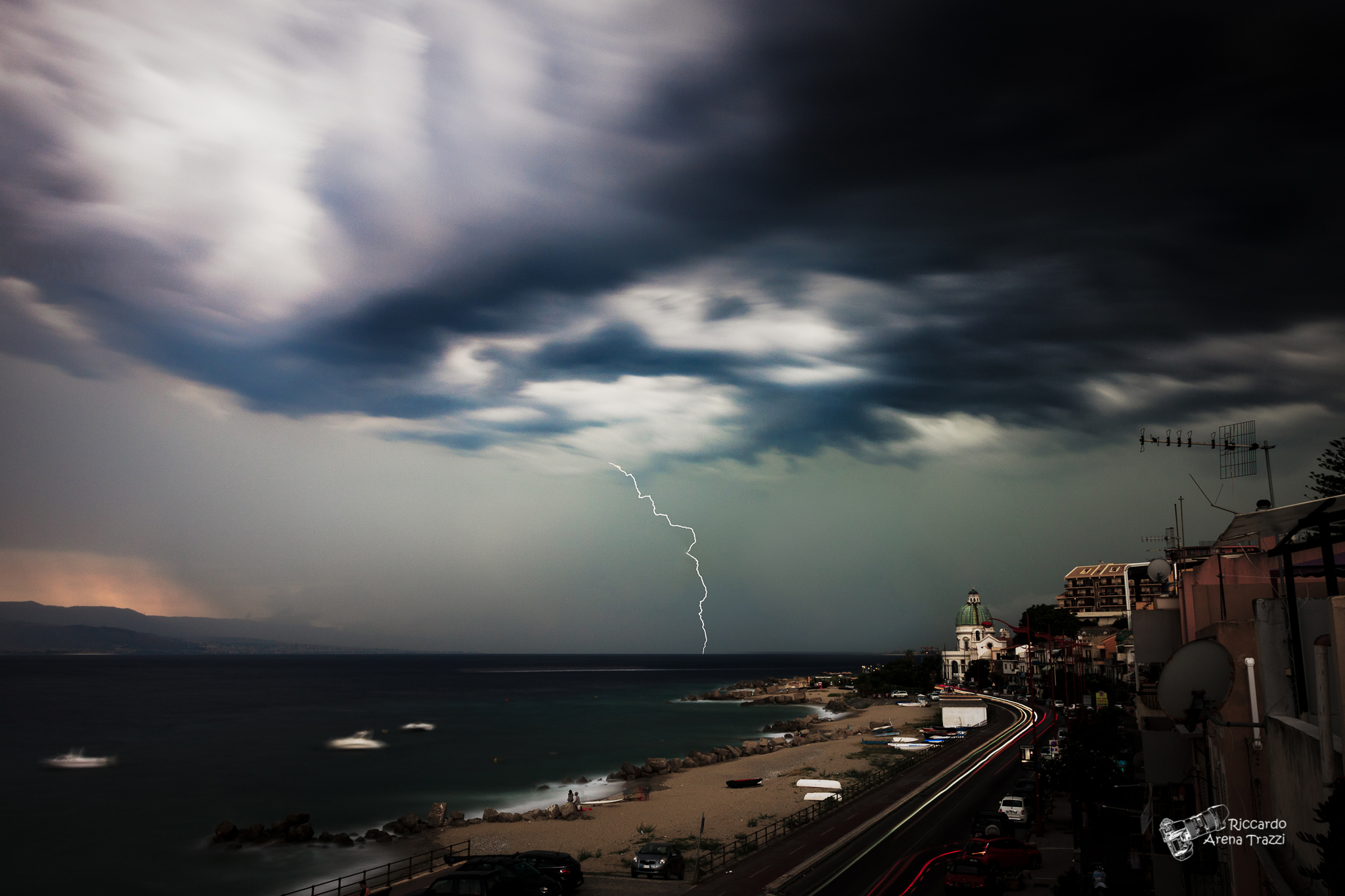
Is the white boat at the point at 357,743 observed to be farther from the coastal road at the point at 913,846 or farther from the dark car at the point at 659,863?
the dark car at the point at 659,863

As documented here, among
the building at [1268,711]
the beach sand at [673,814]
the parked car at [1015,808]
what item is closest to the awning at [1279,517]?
the building at [1268,711]

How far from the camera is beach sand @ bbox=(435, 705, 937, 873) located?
4266 cm

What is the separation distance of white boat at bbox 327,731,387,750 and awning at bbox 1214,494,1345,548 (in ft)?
340

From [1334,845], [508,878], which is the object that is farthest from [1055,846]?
[1334,845]

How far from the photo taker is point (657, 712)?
15250 centimetres

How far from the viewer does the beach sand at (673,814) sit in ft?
140

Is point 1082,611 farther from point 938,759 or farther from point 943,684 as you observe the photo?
point 938,759

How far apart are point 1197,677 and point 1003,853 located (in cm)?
2032

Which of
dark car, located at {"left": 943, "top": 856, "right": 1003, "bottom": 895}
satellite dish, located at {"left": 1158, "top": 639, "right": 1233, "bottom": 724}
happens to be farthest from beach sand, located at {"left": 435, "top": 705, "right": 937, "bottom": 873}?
satellite dish, located at {"left": 1158, "top": 639, "right": 1233, "bottom": 724}

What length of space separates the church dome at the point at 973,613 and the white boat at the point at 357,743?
447 ft

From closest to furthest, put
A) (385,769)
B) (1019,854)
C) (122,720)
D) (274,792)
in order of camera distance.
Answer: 1. (1019,854)
2. (274,792)
3. (385,769)
4. (122,720)

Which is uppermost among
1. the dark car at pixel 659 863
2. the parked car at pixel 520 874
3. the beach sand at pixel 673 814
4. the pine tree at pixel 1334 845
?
the pine tree at pixel 1334 845

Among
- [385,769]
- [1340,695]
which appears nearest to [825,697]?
[385,769]

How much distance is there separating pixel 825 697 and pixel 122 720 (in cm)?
13531
